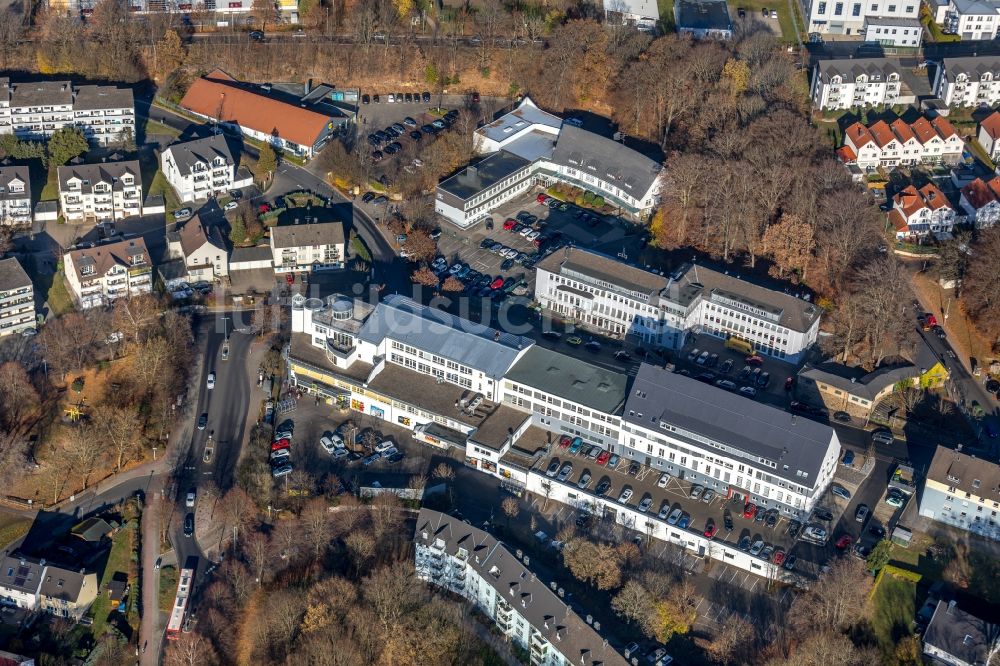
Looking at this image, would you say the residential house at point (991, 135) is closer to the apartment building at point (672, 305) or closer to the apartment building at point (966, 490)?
the apartment building at point (672, 305)

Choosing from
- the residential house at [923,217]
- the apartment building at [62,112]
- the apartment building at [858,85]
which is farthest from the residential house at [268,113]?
the residential house at [923,217]

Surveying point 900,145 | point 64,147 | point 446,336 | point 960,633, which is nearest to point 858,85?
point 900,145

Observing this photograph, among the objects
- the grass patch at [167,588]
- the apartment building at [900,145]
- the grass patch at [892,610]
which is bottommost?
the grass patch at [167,588]

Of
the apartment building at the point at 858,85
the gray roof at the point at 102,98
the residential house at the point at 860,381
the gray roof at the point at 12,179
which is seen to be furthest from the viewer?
the apartment building at the point at 858,85

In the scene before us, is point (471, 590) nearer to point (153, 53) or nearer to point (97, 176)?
point (97, 176)

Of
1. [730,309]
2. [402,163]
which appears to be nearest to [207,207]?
[402,163]

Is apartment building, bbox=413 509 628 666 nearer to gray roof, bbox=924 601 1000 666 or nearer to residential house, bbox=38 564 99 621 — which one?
gray roof, bbox=924 601 1000 666

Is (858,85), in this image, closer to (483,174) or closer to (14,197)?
(483,174)
